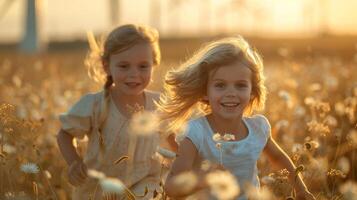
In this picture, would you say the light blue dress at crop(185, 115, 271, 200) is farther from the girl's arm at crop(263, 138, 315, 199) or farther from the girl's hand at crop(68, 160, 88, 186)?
the girl's hand at crop(68, 160, 88, 186)

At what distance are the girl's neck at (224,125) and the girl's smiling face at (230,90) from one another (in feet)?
0.19

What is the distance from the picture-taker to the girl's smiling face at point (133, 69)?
4.14 m

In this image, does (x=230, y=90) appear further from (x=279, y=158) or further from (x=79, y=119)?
(x=79, y=119)

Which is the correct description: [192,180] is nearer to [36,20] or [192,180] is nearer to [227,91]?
[227,91]

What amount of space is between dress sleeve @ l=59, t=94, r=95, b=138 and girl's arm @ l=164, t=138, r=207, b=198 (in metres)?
0.99

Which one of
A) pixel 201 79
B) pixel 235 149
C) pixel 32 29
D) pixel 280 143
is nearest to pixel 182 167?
pixel 235 149

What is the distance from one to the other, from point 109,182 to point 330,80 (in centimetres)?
489

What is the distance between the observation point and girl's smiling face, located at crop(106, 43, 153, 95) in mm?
4141

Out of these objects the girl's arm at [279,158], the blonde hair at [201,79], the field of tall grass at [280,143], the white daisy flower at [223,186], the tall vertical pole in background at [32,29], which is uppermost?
the white daisy flower at [223,186]

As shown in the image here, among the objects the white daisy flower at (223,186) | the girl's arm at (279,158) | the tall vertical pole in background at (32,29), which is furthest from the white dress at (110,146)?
the tall vertical pole in background at (32,29)

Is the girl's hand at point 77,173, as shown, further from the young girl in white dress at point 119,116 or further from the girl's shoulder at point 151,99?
the girl's shoulder at point 151,99

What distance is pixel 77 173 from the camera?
3.84 m

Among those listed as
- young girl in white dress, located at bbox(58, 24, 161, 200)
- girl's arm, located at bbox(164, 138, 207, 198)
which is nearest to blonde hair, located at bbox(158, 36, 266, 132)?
girl's arm, located at bbox(164, 138, 207, 198)

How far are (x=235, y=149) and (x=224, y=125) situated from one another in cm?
11
